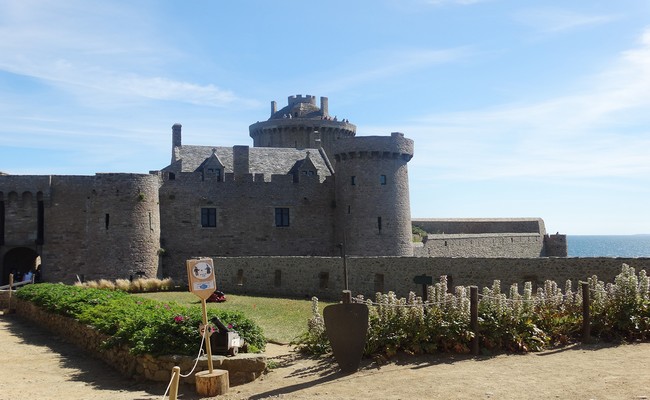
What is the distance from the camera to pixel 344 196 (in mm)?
35688

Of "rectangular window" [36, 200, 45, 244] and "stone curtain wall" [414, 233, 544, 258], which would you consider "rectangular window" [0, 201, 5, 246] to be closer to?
"rectangular window" [36, 200, 45, 244]

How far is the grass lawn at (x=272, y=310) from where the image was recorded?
1719cm

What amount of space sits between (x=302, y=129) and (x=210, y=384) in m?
38.4

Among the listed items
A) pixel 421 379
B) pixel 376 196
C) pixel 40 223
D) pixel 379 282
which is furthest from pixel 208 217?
pixel 421 379

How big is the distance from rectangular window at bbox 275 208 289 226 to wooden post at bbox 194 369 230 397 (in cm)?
2607

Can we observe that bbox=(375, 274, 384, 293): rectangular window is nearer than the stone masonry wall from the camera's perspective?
Yes

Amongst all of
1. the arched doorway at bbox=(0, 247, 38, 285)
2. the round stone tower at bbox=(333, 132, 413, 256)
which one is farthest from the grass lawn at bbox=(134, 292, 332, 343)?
the arched doorway at bbox=(0, 247, 38, 285)

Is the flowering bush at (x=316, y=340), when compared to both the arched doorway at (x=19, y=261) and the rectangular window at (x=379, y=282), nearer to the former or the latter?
the rectangular window at (x=379, y=282)

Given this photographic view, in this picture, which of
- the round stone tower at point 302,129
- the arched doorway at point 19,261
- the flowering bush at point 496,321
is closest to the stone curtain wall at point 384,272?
the flowering bush at point 496,321

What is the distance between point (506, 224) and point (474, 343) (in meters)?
44.3

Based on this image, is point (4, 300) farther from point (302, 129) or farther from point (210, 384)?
point (302, 129)

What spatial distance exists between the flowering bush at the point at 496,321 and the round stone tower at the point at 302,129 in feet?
111

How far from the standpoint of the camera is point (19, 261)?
120 feet

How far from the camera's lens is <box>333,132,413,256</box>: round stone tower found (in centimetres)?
3409
